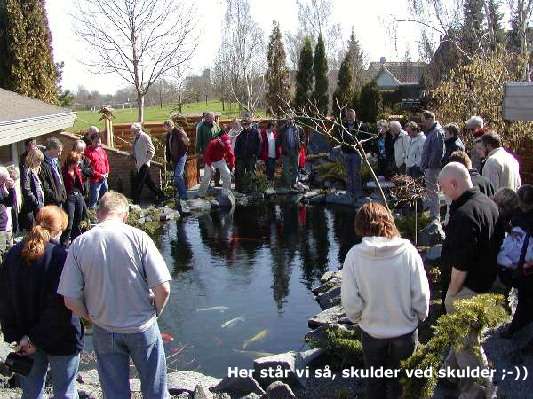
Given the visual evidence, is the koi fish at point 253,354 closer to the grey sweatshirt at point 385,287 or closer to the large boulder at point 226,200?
the grey sweatshirt at point 385,287

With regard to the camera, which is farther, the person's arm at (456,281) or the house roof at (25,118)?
the house roof at (25,118)

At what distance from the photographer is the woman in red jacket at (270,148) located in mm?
14789

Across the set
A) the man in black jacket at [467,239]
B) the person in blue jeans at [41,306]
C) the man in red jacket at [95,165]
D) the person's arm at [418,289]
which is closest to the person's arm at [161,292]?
the person in blue jeans at [41,306]

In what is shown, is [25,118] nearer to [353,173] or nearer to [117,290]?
[353,173]

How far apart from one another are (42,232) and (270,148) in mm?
11012

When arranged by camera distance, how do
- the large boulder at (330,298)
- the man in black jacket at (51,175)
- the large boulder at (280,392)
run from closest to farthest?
the large boulder at (280,392) < the large boulder at (330,298) < the man in black jacket at (51,175)

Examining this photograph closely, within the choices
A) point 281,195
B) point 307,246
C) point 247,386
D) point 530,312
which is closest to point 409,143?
point 307,246

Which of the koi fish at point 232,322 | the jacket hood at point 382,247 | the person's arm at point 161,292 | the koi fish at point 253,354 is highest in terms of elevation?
the jacket hood at point 382,247

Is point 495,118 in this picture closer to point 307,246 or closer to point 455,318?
point 307,246

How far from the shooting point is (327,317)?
21.8ft

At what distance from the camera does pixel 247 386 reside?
4879 mm

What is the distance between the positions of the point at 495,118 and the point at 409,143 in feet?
5.63

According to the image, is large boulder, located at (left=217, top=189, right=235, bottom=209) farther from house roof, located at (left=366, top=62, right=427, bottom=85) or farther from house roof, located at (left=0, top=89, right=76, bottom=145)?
house roof, located at (left=366, top=62, right=427, bottom=85)

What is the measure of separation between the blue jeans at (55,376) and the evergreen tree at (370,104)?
17.2m
